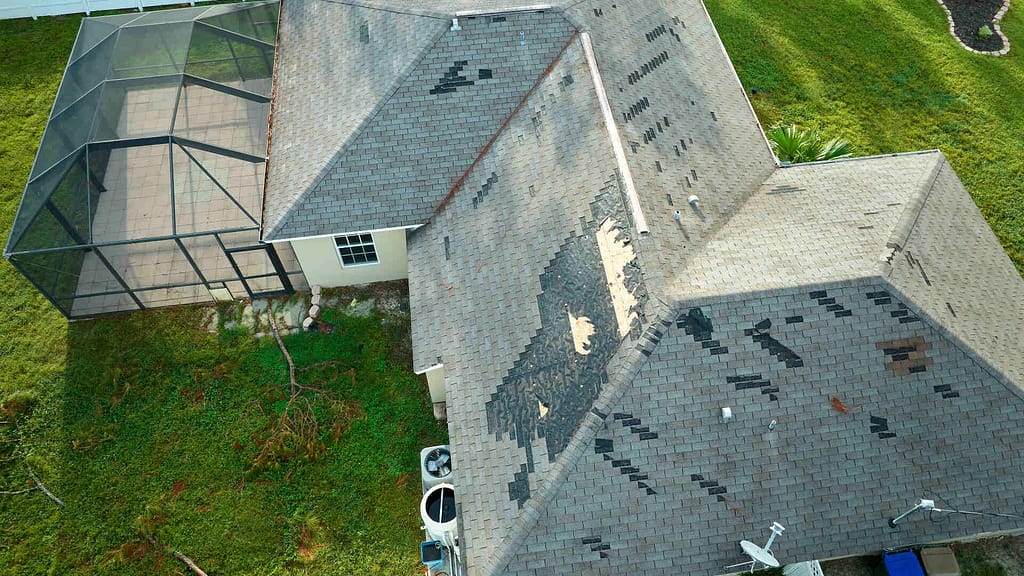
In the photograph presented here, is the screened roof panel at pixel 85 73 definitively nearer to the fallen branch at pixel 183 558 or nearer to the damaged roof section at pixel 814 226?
the fallen branch at pixel 183 558

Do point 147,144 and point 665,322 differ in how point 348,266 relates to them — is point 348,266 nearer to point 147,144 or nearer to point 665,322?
point 147,144

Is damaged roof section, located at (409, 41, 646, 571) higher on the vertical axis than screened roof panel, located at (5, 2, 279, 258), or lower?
lower

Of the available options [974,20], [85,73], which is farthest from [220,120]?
[974,20]

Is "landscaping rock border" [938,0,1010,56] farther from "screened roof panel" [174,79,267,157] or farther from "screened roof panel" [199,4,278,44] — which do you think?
"screened roof panel" [174,79,267,157]

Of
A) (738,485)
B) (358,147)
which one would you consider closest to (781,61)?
(358,147)

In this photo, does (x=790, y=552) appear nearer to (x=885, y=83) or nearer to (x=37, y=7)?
(x=885, y=83)

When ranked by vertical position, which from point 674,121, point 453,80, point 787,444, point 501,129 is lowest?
point 787,444

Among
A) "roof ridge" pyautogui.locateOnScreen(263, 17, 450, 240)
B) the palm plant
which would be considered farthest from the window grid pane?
the palm plant
